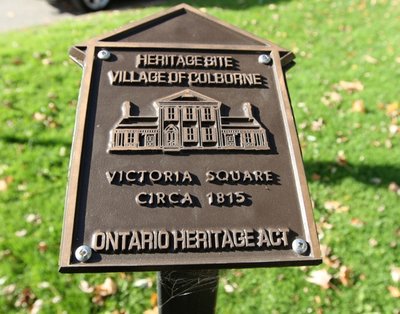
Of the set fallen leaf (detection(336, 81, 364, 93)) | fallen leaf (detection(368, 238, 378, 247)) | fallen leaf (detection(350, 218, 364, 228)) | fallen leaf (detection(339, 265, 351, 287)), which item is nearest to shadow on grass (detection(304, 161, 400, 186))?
fallen leaf (detection(350, 218, 364, 228))

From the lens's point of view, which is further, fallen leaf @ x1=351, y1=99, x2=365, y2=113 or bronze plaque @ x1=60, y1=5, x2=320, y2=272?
fallen leaf @ x1=351, y1=99, x2=365, y2=113

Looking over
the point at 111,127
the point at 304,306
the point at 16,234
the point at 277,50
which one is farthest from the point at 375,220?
the point at 16,234

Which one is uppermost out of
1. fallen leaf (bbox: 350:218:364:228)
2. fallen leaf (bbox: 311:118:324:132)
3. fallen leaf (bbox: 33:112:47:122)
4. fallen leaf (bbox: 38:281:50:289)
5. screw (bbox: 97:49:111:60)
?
fallen leaf (bbox: 33:112:47:122)

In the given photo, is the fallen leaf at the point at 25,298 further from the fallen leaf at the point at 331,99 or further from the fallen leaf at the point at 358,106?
the fallen leaf at the point at 358,106

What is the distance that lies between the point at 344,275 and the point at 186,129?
215cm

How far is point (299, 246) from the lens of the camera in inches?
77.9

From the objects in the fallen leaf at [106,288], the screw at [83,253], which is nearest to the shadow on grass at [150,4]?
the fallen leaf at [106,288]

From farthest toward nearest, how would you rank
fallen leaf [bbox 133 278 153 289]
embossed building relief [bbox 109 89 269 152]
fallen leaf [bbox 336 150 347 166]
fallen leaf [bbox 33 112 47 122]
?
1. fallen leaf [bbox 33 112 47 122]
2. fallen leaf [bbox 336 150 347 166]
3. fallen leaf [bbox 133 278 153 289]
4. embossed building relief [bbox 109 89 269 152]

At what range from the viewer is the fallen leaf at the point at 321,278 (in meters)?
3.51

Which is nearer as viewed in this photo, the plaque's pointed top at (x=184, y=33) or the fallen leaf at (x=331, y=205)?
the plaque's pointed top at (x=184, y=33)

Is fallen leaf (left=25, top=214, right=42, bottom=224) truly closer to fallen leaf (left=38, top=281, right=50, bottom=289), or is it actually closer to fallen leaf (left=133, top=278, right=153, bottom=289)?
fallen leaf (left=38, top=281, right=50, bottom=289)

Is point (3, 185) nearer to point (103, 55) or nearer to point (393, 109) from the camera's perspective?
point (103, 55)

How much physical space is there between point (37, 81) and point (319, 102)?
3.42 meters

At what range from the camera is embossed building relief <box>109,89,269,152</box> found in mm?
2209
